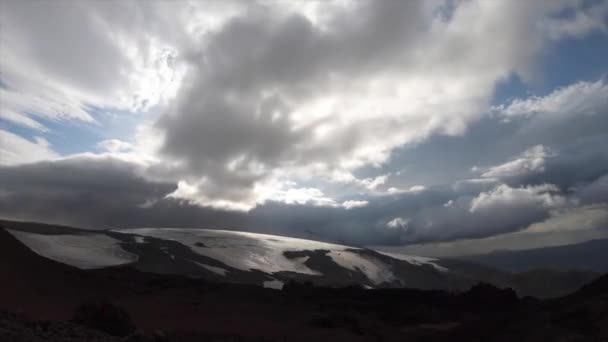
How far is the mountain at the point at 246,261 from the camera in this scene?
332 ft

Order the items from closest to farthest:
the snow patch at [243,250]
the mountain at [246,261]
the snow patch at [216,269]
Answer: the mountain at [246,261], the snow patch at [216,269], the snow patch at [243,250]

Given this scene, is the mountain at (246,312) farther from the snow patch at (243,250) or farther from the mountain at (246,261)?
the snow patch at (243,250)

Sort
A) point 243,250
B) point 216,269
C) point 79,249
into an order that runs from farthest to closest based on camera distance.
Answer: point 243,250 → point 216,269 → point 79,249

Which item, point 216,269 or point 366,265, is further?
point 366,265

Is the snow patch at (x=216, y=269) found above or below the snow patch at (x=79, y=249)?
below

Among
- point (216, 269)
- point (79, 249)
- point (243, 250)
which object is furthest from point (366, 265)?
point (79, 249)

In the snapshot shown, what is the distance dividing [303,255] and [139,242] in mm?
52607

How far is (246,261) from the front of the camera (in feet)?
426

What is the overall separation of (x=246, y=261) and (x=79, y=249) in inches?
1684

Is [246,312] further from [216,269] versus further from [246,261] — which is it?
[246,261]

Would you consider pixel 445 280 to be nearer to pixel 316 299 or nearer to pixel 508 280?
pixel 508 280

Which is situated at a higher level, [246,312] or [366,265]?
[366,265]

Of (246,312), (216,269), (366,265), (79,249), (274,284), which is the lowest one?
(274,284)

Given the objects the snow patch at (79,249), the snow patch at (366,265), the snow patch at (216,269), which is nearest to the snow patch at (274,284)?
the snow patch at (216,269)
